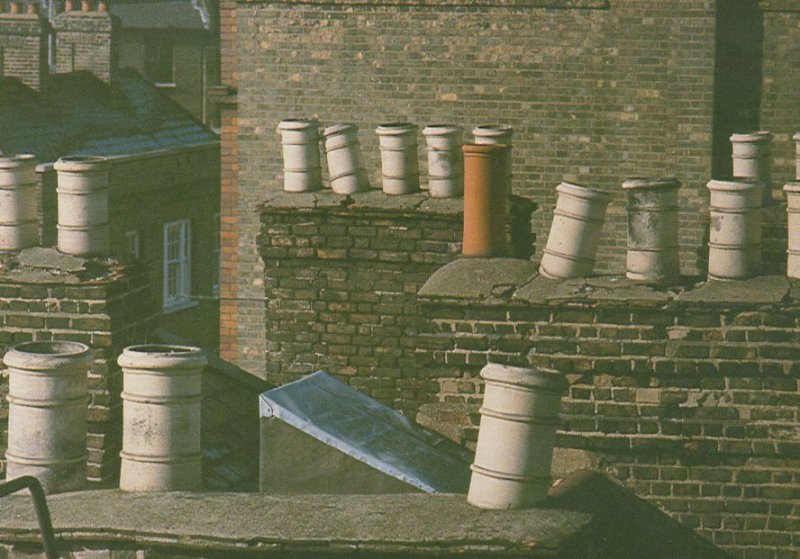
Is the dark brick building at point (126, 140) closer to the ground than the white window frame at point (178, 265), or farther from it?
farther from it

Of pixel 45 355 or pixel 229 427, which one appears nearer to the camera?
pixel 45 355

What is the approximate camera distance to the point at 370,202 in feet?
30.2

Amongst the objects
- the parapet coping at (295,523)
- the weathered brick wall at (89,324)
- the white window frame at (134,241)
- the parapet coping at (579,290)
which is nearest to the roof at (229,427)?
the weathered brick wall at (89,324)

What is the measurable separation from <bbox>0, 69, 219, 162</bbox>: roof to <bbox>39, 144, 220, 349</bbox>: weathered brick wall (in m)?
0.50

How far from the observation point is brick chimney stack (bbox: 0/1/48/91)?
26938 mm

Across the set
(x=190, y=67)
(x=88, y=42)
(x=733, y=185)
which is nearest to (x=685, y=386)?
(x=733, y=185)

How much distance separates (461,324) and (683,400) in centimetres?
106

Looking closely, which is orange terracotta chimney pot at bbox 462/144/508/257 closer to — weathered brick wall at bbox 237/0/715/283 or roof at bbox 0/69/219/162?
weathered brick wall at bbox 237/0/715/283

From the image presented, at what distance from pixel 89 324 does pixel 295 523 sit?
6.11ft

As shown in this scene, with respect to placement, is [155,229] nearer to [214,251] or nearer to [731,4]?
[214,251]

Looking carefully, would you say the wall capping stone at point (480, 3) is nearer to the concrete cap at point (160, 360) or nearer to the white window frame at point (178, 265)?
the concrete cap at point (160, 360)

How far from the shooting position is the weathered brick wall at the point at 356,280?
9.00 metres

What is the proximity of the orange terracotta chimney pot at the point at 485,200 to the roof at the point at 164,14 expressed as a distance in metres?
41.0

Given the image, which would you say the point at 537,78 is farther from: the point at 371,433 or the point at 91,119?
the point at 91,119
